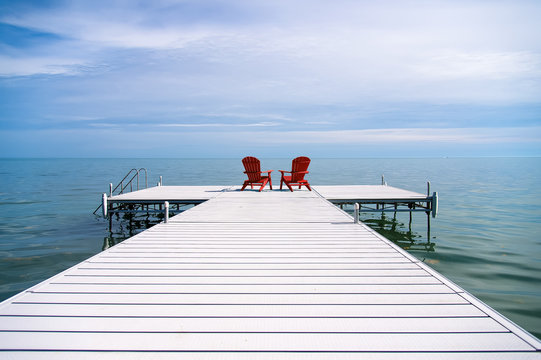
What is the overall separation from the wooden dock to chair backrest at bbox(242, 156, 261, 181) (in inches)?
228

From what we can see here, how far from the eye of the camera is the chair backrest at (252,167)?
9227mm

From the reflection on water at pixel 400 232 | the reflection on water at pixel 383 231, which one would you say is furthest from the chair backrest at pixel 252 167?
the reflection on water at pixel 400 232

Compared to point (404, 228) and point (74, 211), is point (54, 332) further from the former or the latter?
point (74, 211)

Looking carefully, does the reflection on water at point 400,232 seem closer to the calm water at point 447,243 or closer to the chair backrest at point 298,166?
the calm water at point 447,243

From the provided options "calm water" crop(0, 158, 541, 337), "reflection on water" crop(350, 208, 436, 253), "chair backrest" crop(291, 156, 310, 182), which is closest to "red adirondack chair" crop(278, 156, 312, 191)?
"chair backrest" crop(291, 156, 310, 182)

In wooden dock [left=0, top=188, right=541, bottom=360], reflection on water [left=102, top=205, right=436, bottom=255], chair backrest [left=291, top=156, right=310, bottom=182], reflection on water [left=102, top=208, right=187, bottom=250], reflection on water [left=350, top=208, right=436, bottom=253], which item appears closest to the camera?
wooden dock [left=0, top=188, right=541, bottom=360]

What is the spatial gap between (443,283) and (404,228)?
8372mm

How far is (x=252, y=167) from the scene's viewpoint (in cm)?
944

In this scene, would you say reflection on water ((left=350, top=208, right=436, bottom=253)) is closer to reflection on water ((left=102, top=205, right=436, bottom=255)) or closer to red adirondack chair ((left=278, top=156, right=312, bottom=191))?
reflection on water ((left=102, top=205, right=436, bottom=255))

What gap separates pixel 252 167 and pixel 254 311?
24.3ft

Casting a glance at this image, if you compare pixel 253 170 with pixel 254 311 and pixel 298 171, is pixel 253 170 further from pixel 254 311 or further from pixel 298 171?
pixel 254 311

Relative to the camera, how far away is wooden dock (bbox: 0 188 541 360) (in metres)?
1.75

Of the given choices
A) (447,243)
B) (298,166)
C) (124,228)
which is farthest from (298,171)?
(124,228)

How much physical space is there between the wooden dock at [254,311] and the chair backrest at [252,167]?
5795 mm
